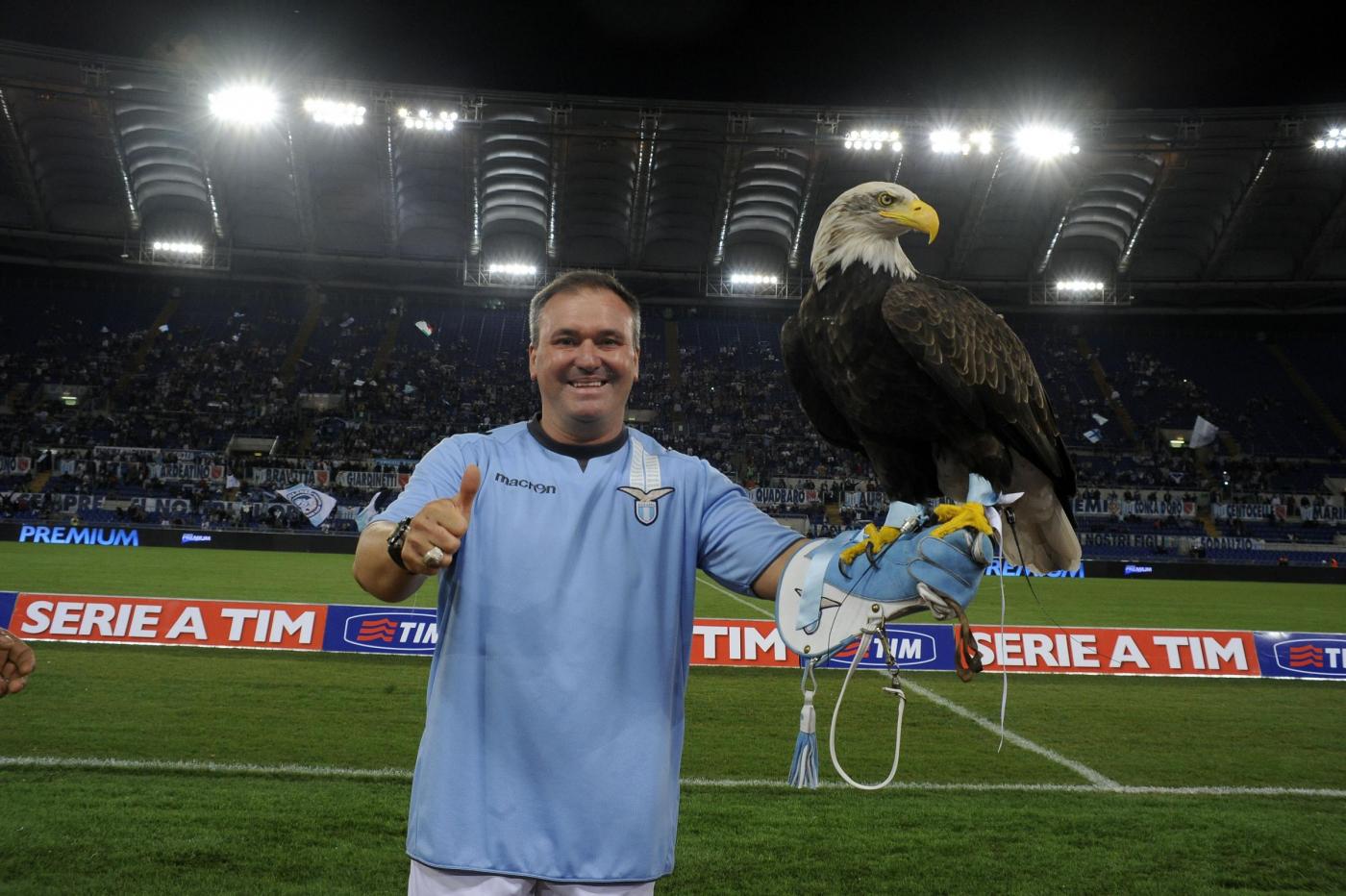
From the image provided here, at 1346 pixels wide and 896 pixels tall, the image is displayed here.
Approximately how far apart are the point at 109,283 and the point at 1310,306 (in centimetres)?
4677

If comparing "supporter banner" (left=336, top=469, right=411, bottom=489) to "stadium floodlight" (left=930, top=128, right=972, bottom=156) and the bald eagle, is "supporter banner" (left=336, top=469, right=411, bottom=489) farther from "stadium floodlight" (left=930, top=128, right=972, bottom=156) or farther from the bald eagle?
the bald eagle

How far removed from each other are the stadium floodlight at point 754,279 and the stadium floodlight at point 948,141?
8017 mm

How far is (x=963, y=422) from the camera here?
4062 millimetres

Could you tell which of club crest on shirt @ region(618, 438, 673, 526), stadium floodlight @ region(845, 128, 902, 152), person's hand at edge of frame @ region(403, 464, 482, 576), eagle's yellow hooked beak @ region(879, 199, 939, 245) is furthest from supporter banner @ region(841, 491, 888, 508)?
person's hand at edge of frame @ region(403, 464, 482, 576)

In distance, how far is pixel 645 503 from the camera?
2.21 meters

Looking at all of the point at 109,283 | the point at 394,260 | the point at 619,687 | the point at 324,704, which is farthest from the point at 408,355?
the point at 619,687

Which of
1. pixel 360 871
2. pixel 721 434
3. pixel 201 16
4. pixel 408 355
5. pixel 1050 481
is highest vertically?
pixel 201 16

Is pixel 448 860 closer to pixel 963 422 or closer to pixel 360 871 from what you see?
pixel 360 871

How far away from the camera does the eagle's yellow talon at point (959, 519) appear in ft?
7.38

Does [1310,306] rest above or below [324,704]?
above

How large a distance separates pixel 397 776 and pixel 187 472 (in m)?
26.0

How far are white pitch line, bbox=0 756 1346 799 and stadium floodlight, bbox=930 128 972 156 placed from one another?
25.7 meters

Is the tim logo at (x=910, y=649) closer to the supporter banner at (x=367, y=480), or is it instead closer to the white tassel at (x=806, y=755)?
the white tassel at (x=806, y=755)

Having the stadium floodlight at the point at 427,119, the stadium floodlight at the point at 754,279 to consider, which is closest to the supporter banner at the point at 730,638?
the stadium floodlight at the point at 427,119
